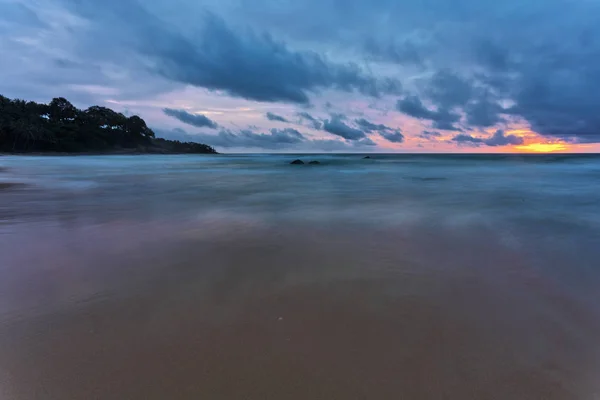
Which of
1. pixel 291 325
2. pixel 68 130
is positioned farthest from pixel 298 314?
pixel 68 130

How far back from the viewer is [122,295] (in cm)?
363

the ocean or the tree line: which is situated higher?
the tree line

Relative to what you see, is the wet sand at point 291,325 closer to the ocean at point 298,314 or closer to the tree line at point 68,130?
the ocean at point 298,314

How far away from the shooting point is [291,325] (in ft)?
9.89

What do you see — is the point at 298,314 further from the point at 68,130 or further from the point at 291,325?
the point at 68,130

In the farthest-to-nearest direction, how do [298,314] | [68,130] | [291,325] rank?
1. [68,130]
2. [298,314]
3. [291,325]

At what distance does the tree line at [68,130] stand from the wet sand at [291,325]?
9673cm

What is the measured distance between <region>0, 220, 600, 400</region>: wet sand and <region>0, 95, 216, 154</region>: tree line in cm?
9673

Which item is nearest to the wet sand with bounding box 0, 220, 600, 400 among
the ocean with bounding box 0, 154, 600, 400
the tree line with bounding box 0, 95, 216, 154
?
the ocean with bounding box 0, 154, 600, 400

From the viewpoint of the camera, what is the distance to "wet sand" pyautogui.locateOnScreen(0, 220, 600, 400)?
2250mm

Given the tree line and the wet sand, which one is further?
the tree line

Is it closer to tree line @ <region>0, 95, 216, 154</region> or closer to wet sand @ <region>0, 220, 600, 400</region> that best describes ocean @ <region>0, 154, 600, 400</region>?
wet sand @ <region>0, 220, 600, 400</region>

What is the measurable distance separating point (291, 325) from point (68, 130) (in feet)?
389

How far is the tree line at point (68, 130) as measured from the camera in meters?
78.0
